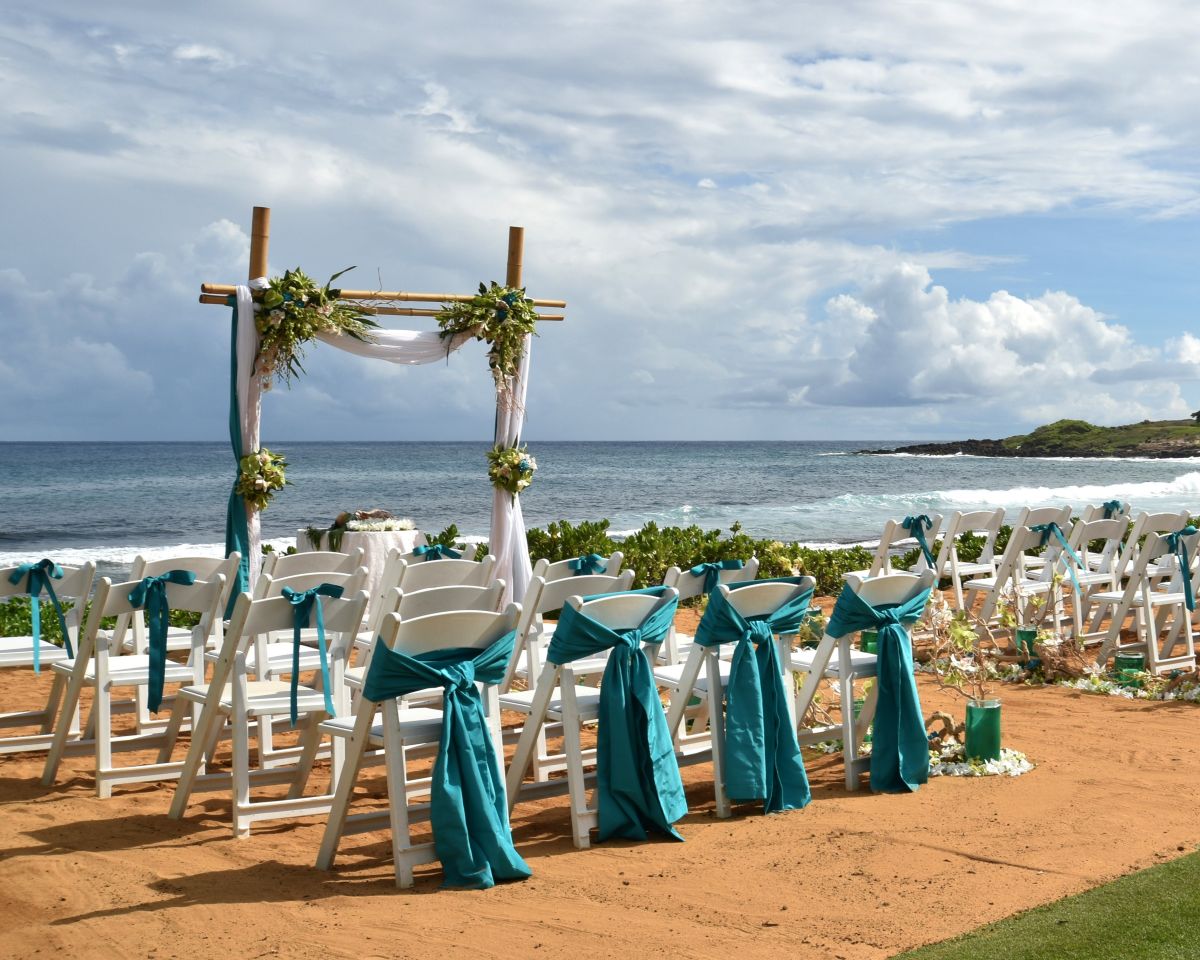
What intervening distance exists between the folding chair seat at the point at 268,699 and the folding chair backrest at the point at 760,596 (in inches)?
57.8

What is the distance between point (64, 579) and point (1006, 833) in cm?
441

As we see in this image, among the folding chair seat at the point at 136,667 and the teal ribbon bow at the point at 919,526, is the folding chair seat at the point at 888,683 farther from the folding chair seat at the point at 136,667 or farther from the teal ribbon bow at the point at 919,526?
the teal ribbon bow at the point at 919,526

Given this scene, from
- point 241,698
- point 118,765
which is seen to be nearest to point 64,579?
point 118,765

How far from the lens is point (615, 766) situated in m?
4.68

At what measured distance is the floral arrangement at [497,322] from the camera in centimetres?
938

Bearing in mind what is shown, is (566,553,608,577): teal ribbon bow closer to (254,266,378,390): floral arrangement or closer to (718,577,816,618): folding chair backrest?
(718,577,816,618): folding chair backrest

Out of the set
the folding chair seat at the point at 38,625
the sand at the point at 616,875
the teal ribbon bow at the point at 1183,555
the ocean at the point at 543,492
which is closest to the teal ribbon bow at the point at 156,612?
the sand at the point at 616,875

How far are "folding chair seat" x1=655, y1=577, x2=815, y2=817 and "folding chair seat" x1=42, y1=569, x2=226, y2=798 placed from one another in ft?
6.68

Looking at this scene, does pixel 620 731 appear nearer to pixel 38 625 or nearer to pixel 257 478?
pixel 38 625

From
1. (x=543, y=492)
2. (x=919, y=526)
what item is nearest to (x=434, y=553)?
(x=919, y=526)

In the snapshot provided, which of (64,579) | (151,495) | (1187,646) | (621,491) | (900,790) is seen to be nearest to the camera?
(900,790)

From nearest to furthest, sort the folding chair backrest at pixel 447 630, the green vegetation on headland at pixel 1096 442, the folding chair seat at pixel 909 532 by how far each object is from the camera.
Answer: the folding chair backrest at pixel 447 630 < the folding chair seat at pixel 909 532 < the green vegetation on headland at pixel 1096 442

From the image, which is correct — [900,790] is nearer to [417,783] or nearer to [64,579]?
[417,783]

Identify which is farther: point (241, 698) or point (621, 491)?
point (621, 491)
